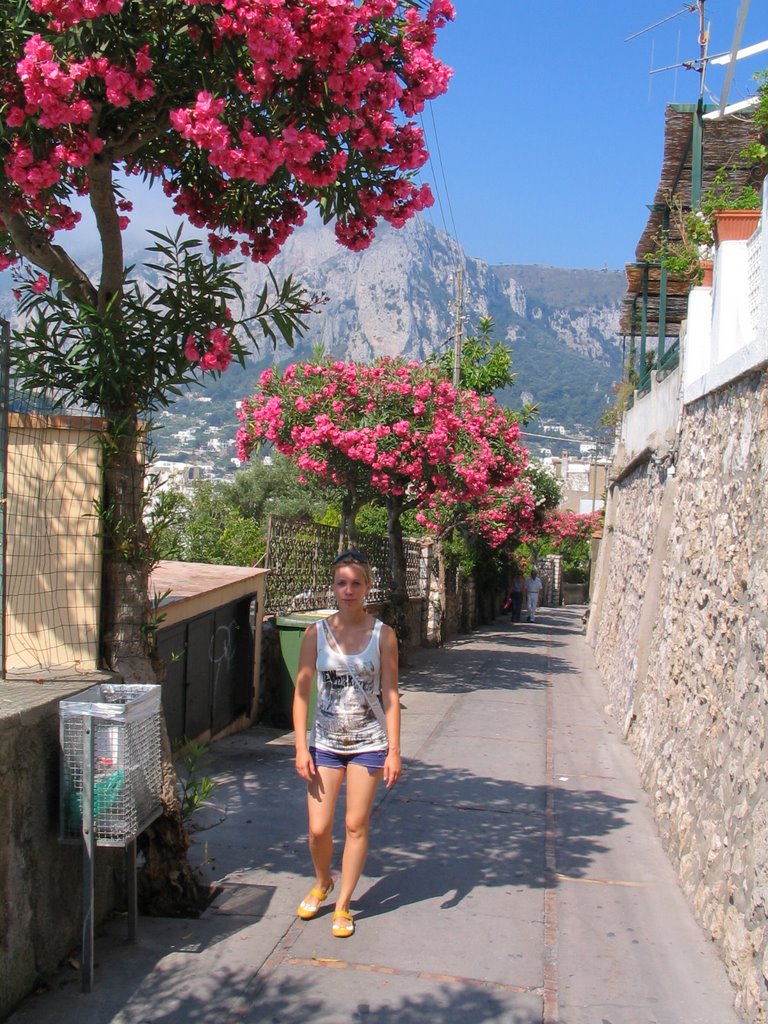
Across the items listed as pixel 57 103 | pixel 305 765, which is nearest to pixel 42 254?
pixel 57 103

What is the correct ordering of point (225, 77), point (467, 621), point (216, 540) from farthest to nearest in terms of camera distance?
point (467, 621) < point (216, 540) < point (225, 77)

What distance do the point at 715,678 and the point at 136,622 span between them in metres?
3.27

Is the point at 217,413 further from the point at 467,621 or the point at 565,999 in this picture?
the point at 565,999

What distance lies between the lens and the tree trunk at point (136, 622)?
5008 millimetres

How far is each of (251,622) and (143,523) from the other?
5061mm

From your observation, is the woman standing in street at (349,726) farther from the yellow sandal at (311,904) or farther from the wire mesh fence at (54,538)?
the wire mesh fence at (54,538)

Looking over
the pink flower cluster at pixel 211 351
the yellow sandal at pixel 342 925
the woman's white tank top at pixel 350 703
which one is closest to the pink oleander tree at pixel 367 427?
the pink flower cluster at pixel 211 351

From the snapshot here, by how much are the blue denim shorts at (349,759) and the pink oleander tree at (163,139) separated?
3.40ft

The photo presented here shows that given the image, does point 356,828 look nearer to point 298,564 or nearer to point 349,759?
point 349,759

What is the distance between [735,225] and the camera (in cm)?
767

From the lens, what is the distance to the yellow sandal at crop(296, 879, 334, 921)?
5.00 metres

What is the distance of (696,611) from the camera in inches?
289

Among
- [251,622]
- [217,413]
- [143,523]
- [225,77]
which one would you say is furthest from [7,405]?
[217,413]

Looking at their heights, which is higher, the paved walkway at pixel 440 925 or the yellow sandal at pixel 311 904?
the yellow sandal at pixel 311 904
